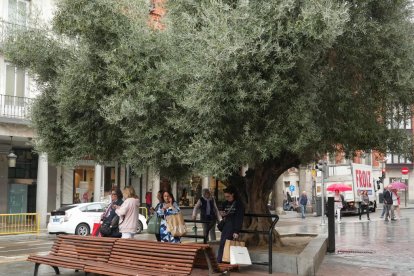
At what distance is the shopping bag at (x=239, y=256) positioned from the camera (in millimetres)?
9773

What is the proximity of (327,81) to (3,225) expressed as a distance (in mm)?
16048

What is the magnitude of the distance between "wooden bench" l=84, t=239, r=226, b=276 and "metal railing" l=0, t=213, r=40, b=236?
44.1 ft

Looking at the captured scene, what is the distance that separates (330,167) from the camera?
3625cm

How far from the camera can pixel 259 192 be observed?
40.1 ft

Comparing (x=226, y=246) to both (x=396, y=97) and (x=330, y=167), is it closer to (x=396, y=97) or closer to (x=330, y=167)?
(x=396, y=97)

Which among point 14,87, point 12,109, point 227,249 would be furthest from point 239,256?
point 14,87

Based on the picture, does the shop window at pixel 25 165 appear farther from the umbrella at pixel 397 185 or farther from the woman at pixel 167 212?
the umbrella at pixel 397 185

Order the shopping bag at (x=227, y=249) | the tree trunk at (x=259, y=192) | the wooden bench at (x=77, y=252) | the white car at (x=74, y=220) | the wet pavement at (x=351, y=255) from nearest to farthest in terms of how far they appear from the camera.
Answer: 1. the wooden bench at (x=77, y=252)
2. the shopping bag at (x=227, y=249)
3. the wet pavement at (x=351, y=255)
4. the tree trunk at (x=259, y=192)
5. the white car at (x=74, y=220)

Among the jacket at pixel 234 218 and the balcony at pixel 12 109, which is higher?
the balcony at pixel 12 109

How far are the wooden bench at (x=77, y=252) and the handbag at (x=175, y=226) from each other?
49.9 inches

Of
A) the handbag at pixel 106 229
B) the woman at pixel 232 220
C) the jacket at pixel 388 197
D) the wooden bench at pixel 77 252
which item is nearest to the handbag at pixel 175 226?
the woman at pixel 232 220

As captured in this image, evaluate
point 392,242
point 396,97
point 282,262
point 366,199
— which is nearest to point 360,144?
point 396,97

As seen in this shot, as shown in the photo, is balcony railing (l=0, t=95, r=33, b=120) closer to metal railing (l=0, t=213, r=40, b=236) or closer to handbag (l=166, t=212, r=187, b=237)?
metal railing (l=0, t=213, r=40, b=236)

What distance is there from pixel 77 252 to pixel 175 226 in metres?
1.93
